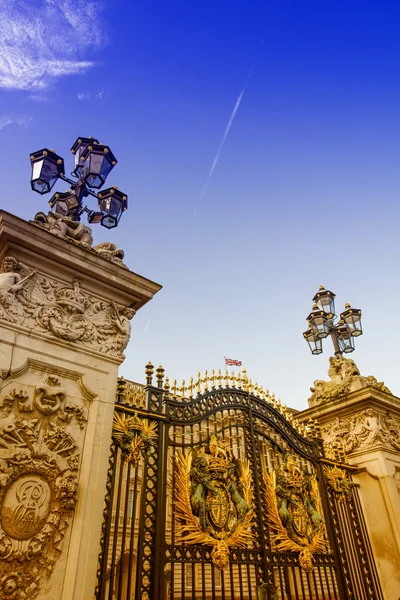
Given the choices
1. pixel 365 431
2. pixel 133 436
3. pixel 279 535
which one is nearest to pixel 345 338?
pixel 365 431

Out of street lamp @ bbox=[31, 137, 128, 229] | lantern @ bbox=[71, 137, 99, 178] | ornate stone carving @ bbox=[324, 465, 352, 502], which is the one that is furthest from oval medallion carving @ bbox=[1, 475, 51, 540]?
ornate stone carving @ bbox=[324, 465, 352, 502]

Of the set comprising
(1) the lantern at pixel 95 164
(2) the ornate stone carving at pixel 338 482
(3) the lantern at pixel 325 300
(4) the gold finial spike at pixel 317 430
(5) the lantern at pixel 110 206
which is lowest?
(2) the ornate stone carving at pixel 338 482

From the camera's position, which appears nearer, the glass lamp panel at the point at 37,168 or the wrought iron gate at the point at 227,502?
the wrought iron gate at the point at 227,502

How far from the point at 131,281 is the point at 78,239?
2.52 feet

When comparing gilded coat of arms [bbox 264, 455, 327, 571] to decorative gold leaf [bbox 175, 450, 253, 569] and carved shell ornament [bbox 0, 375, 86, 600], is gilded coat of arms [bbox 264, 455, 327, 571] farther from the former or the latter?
carved shell ornament [bbox 0, 375, 86, 600]

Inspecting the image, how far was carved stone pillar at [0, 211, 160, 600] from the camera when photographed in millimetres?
3537

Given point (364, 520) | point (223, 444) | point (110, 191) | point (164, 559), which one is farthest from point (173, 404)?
point (364, 520)

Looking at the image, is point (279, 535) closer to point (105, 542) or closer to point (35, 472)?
point (105, 542)

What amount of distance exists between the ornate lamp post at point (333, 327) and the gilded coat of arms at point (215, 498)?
364 cm

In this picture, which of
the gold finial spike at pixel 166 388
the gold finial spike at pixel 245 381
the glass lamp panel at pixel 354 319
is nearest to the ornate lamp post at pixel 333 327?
the glass lamp panel at pixel 354 319

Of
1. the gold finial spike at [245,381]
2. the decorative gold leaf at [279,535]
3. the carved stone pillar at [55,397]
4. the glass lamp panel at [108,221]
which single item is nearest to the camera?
the carved stone pillar at [55,397]

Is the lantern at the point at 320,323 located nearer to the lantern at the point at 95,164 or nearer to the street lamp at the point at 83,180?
the street lamp at the point at 83,180

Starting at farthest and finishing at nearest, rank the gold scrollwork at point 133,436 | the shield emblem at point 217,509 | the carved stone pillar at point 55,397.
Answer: the shield emblem at point 217,509, the gold scrollwork at point 133,436, the carved stone pillar at point 55,397

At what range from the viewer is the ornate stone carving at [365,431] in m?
7.94
